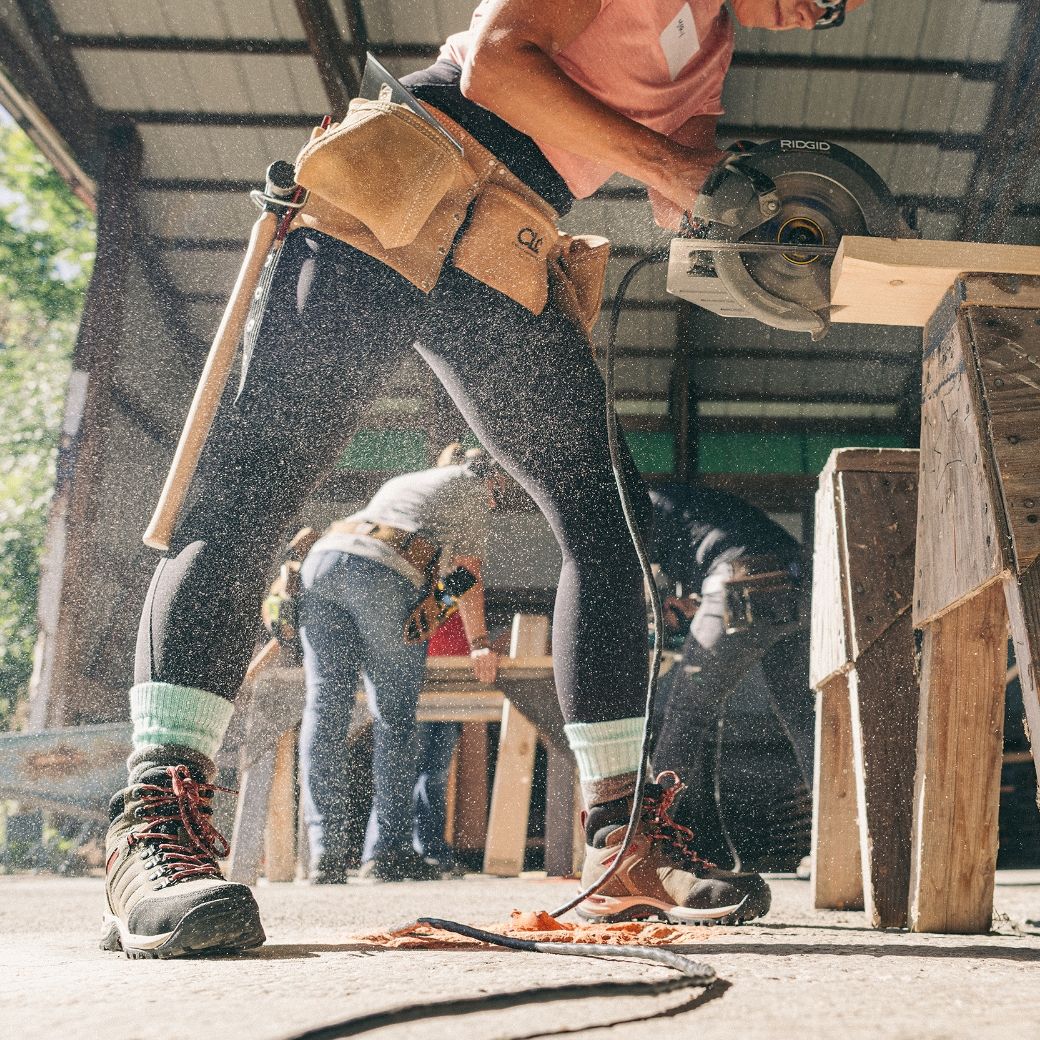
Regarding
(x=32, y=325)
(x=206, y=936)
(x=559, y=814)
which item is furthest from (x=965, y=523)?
(x=32, y=325)

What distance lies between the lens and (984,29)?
5254 millimetres

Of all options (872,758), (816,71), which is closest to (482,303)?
(872,758)

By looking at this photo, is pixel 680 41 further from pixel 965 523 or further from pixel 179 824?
pixel 179 824

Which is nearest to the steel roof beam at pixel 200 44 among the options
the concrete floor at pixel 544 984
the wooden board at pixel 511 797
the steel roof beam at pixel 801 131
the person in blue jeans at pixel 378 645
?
the steel roof beam at pixel 801 131

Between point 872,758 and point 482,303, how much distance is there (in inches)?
37.3

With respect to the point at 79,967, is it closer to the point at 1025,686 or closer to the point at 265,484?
the point at 265,484

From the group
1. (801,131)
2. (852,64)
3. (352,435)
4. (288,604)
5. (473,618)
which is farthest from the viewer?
(801,131)

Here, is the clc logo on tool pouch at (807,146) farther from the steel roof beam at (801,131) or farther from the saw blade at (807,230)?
the steel roof beam at (801,131)

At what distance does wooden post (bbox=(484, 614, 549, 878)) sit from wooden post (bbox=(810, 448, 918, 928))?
2.46m

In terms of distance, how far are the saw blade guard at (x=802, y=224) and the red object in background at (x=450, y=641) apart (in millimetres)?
3148

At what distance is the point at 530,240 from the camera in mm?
1558

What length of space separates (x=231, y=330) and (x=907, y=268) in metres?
0.96

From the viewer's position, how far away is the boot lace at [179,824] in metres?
1.24

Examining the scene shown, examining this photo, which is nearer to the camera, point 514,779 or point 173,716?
point 173,716
